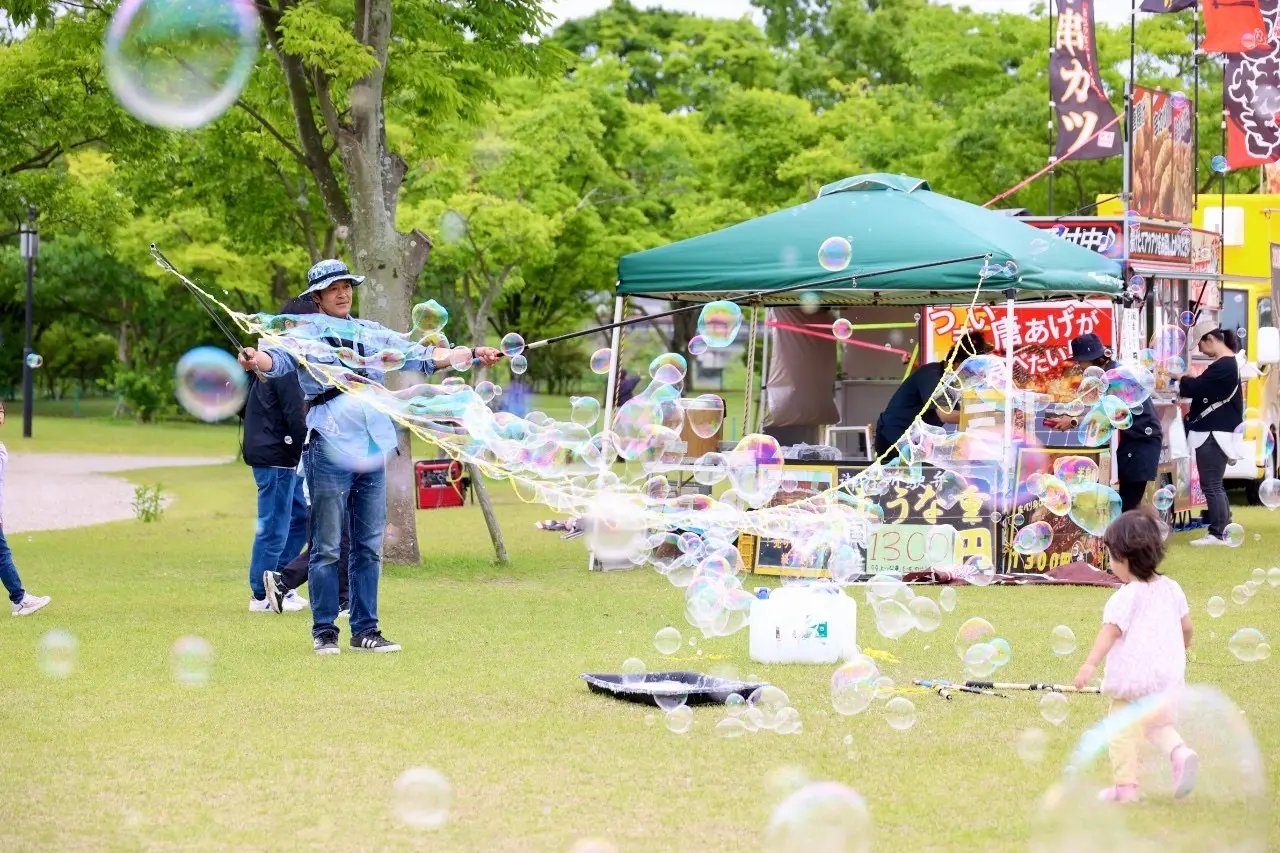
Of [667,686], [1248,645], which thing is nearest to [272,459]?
[667,686]

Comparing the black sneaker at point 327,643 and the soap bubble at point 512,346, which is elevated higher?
the soap bubble at point 512,346

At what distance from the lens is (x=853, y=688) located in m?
6.77

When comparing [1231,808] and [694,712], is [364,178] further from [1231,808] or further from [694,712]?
[1231,808]

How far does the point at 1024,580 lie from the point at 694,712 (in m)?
6.14

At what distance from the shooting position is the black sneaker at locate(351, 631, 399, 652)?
889cm

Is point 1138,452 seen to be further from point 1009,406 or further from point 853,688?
point 853,688

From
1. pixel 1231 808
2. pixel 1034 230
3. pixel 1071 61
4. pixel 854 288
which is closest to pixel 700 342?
pixel 854 288

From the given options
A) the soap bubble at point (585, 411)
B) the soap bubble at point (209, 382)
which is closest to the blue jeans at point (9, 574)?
the soap bubble at point (209, 382)

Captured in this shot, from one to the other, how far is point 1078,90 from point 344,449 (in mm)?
16392

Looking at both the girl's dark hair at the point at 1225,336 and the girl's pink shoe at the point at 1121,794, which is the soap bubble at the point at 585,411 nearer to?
the girl's pink shoe at the point at 1121,794

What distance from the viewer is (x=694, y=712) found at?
714cm

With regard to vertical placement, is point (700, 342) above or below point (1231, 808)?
above

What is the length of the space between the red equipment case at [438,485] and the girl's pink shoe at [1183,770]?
52.7 feet

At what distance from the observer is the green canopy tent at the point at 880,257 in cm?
1279
